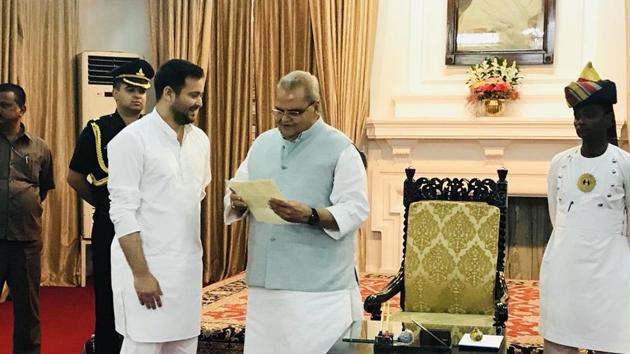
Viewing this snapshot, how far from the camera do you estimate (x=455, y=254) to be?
13.1ft

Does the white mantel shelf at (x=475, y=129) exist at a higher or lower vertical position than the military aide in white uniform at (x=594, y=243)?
higher

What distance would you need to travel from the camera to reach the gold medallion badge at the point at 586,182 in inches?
125

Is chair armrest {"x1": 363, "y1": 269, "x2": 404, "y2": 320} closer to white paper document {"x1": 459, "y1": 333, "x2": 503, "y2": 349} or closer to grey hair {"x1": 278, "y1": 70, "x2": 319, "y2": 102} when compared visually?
white paper document {"x1": 459, "y1": 333, "x2": 503, "y2": 349}

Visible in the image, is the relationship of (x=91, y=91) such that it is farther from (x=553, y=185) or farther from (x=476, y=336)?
(x=476, y=336)

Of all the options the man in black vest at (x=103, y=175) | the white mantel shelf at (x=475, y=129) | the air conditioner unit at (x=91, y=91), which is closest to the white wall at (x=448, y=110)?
the white mantel shelf at (x=475, y=129)

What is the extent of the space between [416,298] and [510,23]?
3334 millimetres

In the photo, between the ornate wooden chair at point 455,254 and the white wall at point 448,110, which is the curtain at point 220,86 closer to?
the white wall at point 448,110

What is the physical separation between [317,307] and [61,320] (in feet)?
10.8

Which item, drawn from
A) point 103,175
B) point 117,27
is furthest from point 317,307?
point 117,27

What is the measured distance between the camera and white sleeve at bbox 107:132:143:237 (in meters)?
2.61

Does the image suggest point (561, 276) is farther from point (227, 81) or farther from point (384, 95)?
point (227, 81)

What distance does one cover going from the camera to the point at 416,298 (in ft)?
13.1

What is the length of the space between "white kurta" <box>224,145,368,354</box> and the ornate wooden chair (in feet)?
3.25

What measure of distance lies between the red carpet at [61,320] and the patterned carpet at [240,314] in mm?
793
